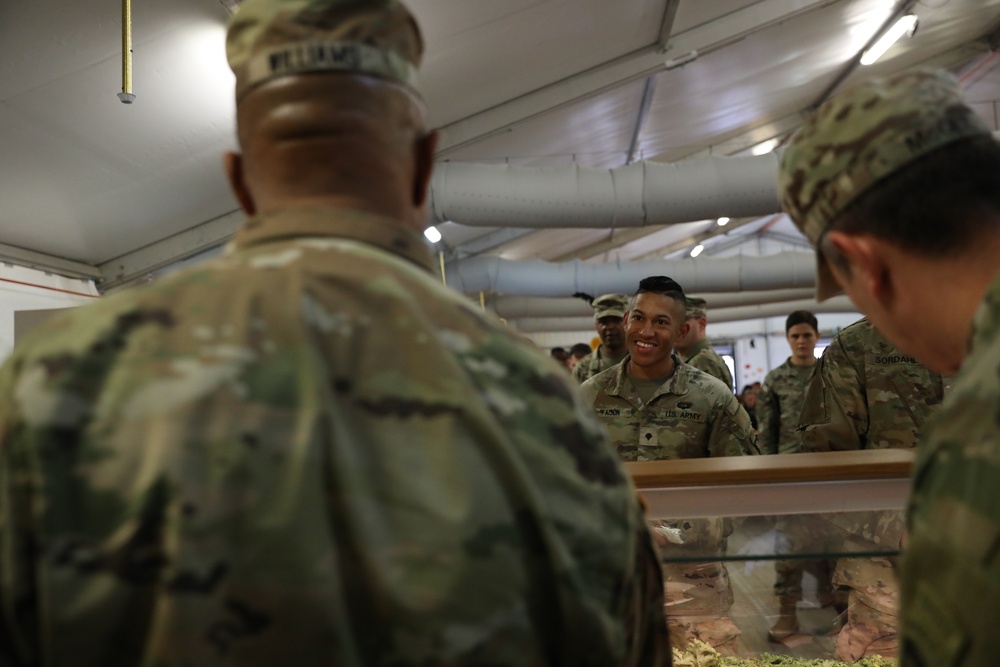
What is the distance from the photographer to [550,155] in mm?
6125

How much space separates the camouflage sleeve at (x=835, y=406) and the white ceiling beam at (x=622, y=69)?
2.36 meters

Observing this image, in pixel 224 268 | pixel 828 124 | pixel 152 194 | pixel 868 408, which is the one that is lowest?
pixel 868 408

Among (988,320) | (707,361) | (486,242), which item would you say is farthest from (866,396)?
(486,242)

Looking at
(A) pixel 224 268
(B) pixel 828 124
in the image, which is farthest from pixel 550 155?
(A) pixel 224 268

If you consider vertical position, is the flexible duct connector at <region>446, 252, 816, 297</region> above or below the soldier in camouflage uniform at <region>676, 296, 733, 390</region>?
above

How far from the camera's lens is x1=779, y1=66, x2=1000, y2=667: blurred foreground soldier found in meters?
0.66

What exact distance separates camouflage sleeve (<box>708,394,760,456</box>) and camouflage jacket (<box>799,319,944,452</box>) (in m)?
0.26

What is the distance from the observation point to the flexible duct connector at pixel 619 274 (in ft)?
25.1

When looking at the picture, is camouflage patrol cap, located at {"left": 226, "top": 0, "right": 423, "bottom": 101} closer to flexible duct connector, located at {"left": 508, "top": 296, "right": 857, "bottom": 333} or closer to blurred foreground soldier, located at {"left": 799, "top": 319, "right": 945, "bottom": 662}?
blurred foreground soldier, located at {"left": 799, "top": 319, "right": 945, "bottom": 662}

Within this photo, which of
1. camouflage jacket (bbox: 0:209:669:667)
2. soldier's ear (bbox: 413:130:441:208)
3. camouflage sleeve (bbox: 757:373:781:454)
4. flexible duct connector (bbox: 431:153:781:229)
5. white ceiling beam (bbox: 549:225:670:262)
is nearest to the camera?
camouflage jacket (bbox: 0:209:669:667)

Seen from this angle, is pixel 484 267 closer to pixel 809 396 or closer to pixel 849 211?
pixel 809 396

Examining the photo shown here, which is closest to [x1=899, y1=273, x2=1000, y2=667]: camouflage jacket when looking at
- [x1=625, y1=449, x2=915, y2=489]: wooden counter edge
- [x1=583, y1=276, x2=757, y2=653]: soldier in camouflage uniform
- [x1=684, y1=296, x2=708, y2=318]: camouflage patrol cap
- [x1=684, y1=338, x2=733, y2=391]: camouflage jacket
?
[x1=625, y1=449, x2=915, y2=489]: wooden counter edge

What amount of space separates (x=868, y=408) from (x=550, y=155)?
3749mm

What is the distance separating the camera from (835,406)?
3.03 metres
